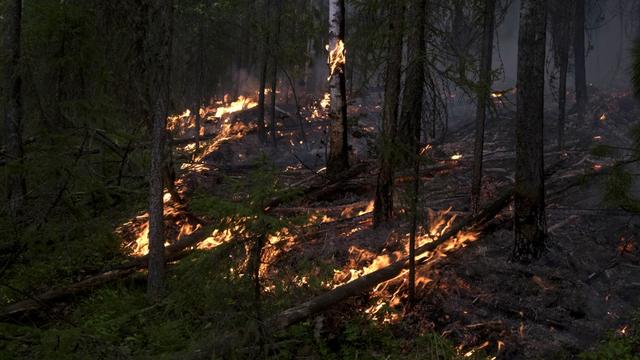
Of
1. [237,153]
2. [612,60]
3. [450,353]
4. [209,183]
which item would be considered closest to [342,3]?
[209,183]

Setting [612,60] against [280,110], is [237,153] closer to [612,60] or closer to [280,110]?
[280,110]

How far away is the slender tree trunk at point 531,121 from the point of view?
6.91 m

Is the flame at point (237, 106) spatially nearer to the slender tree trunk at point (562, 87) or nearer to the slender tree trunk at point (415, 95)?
the slender tree trunk at point (562, 87)

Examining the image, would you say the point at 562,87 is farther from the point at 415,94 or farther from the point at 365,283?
the point at 365,283

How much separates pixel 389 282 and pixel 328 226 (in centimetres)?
235

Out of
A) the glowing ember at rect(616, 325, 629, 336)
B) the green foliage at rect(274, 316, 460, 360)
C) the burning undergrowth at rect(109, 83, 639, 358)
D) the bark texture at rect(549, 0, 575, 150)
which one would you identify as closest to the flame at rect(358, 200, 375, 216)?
the burning undergrowth at rect(109, 83, 639, 358)

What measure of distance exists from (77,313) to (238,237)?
482 centimetres

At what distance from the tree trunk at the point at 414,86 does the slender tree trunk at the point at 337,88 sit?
452 cm

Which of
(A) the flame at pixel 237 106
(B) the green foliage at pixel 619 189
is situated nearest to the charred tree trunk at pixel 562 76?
(B) the green foliage at pixel 619 189

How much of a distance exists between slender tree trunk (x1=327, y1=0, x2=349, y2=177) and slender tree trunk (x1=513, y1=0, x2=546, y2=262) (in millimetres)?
4731

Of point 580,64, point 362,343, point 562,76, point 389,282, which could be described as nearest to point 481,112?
point 389,282

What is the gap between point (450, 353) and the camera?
5824mm

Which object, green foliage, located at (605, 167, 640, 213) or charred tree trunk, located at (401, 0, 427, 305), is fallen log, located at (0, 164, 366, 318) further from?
green foliage, located at (605, 167, 640, 213)

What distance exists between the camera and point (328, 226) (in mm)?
9414
